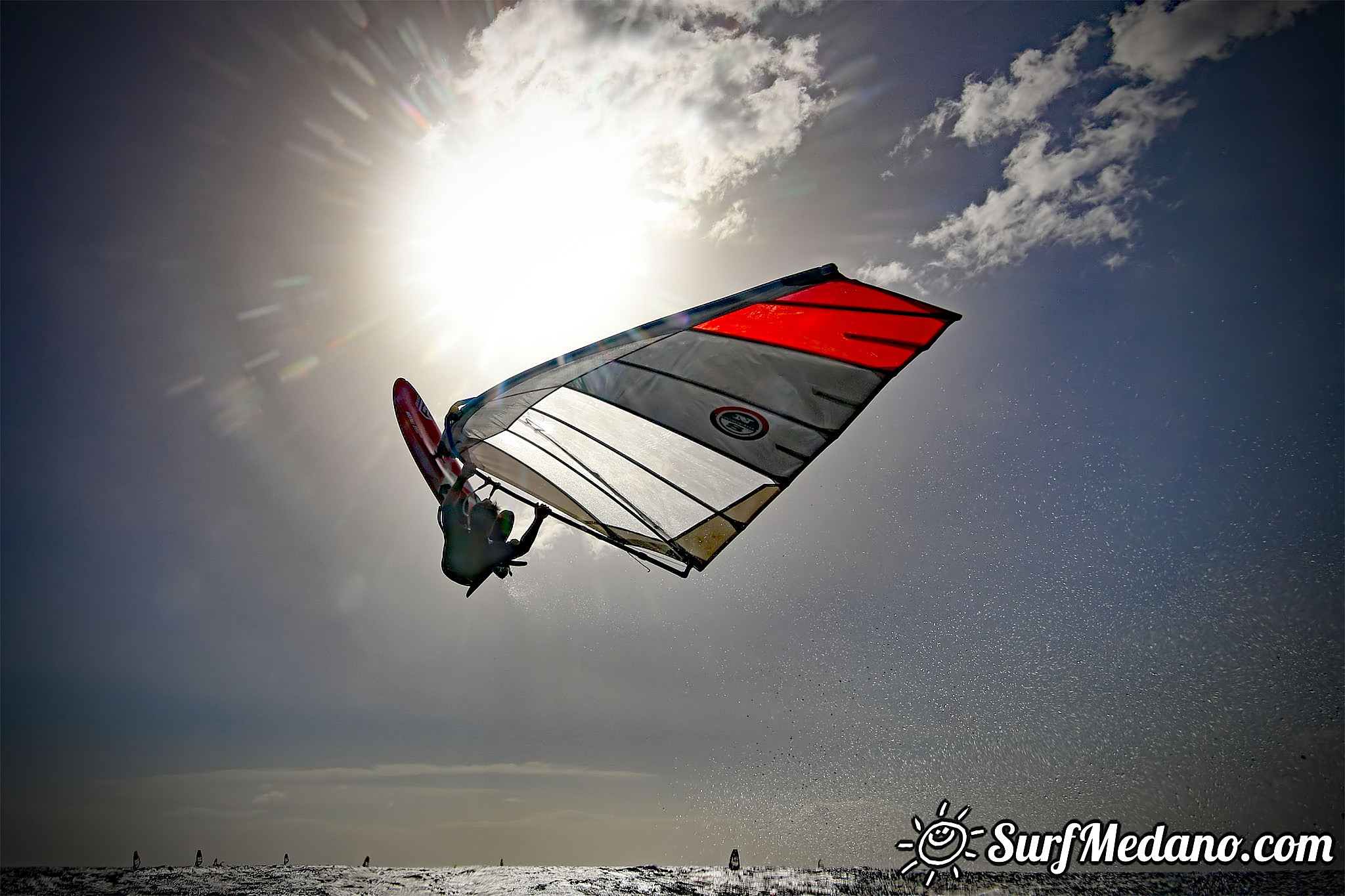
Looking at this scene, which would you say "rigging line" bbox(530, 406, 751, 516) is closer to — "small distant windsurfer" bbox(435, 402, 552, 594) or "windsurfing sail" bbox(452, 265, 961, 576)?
"windsurfing sail" bbox(452, 265, 961, 576)

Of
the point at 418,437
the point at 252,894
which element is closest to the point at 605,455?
the point at 418,437

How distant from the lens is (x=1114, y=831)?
8.12 meters

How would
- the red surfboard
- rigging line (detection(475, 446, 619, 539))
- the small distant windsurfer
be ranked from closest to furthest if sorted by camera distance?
the small distant windsurfer → rigging line (detection(475, 446, 619, 539)) → the red surfboard

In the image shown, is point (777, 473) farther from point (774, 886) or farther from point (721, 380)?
point (774, 886)

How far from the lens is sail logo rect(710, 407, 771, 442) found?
440cm

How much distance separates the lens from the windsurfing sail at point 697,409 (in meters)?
3.34

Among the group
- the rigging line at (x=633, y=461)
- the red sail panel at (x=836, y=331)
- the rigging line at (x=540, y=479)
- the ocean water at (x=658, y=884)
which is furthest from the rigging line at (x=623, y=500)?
the ocean water at (x=658, y=884)

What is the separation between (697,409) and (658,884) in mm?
30877

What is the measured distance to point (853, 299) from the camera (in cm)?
326

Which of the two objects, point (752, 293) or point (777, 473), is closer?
point (752, 293)

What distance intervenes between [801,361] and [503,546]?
300 cm

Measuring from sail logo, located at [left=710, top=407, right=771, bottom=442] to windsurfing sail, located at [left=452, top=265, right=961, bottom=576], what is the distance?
11 millimetres

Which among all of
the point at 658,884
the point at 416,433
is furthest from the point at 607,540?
the point at 658,884

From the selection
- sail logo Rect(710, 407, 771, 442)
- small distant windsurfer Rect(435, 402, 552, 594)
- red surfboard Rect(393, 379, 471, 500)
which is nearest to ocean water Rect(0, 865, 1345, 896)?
red surfboard Rect(393, 379, 471, 500)
